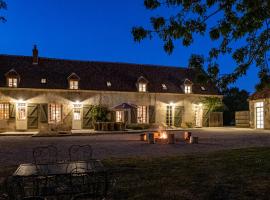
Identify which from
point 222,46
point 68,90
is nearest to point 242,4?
point 222,46

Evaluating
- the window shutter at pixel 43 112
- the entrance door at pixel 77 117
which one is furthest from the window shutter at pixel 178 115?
the window shutter at pixel 43 112

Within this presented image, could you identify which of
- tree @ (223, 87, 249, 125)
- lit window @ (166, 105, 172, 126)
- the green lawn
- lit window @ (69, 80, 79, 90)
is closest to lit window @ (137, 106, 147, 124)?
lit window @ (166, 105, 172, 126)

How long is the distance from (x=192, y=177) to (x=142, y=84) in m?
20.8

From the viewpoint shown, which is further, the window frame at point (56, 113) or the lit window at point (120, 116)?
the lit window at point (120, 116)

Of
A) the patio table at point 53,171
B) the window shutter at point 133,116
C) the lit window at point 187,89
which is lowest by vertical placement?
the patio table at point 53,171

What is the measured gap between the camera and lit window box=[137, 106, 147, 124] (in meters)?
27.4

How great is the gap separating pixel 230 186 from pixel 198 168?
187cm

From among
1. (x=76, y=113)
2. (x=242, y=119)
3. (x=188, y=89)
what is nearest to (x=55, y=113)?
(x=76, y=113)

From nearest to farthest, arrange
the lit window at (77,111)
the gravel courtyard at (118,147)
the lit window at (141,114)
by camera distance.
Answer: the gravel courtyard at (118,147), the lit window at (77,111), the lit window at (141,114)

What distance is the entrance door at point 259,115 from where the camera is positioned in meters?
25.8

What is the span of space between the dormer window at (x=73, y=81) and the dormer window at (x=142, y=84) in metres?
5.05

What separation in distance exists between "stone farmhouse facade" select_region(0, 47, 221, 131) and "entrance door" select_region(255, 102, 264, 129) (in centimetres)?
479

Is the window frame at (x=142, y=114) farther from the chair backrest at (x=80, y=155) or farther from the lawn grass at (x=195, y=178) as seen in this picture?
the lawn grass at (x=195, y=178)

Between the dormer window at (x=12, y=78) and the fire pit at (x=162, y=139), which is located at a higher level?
the dormer window at (x=12, y=78)
